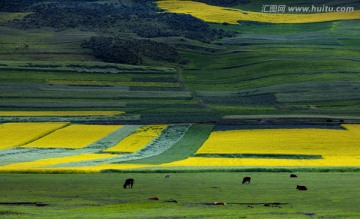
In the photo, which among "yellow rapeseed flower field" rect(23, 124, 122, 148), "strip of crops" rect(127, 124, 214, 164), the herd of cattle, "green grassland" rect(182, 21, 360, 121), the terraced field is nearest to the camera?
the herd of cattle

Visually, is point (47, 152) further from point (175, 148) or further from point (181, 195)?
point (181, 195)

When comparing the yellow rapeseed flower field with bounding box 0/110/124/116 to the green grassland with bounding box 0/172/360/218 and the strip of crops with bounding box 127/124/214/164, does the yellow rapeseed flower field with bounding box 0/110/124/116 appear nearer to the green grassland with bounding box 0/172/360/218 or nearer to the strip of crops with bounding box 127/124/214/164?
the strip of crops with bounding box 127/124/214/164

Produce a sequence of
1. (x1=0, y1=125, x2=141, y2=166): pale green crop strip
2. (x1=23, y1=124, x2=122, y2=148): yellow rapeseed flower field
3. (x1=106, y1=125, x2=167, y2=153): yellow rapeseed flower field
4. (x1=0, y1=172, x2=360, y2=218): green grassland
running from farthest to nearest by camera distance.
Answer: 1. (x1=23, y1=124, x2=122, y2=148): yellow rapeseed flower field
2. (x1=106, y1=125, x2=167, y2=153): yellow rapeseed flower field
3. (x1=0, y1=125, x2=141, y2=166): pale green crop strip
4. (x1=0, y1=172, x2=360, y2=218): green grassland

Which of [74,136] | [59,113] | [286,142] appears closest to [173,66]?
[59,113]

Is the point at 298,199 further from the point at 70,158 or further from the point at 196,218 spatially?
the point at 70,158

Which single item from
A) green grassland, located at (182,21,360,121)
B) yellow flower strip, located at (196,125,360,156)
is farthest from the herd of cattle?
green grassland, located at (182,21,360,121)

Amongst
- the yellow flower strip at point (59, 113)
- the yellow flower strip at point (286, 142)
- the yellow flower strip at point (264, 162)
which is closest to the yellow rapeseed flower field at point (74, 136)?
the yellow flower strip at point (59, 113)

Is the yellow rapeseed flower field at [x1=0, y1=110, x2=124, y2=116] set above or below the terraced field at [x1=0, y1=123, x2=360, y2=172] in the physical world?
below
